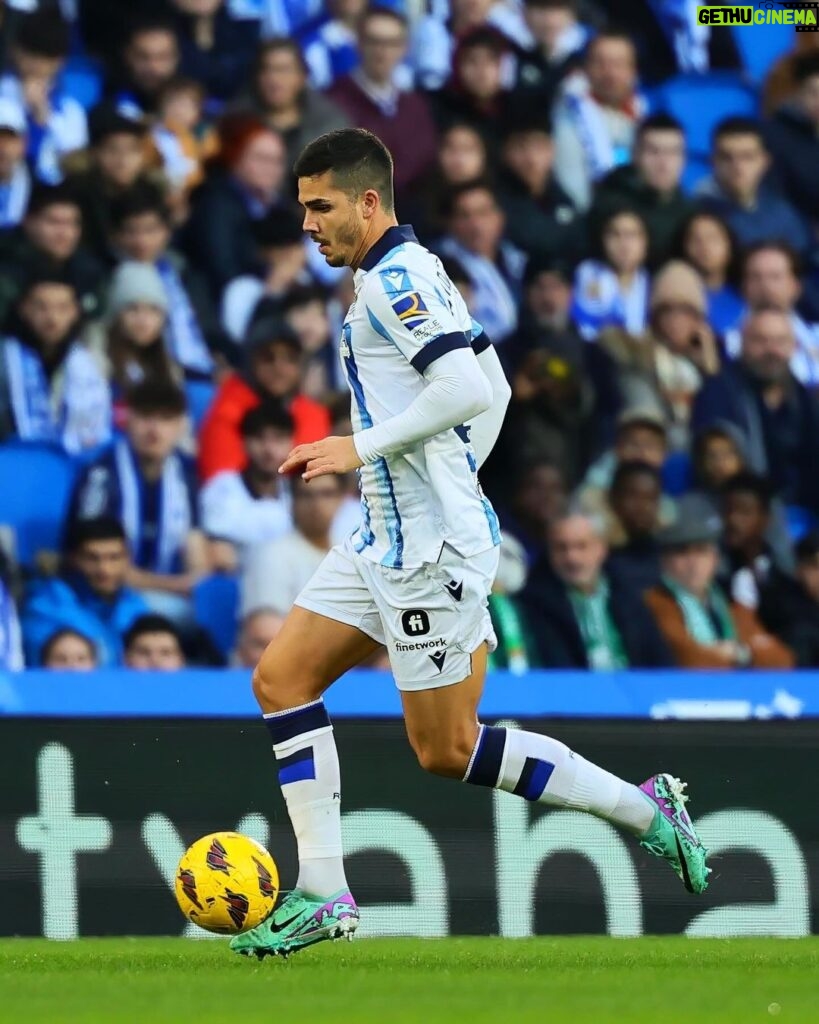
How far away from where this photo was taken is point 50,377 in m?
8.73

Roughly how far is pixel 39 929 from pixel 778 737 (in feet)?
8.08

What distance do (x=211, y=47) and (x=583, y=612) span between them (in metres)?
3.38

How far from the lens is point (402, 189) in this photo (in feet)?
31.6

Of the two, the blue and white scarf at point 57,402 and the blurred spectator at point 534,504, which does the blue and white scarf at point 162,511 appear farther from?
the blurred spectator at point 534,504

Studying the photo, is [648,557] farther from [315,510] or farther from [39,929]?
[39,929]

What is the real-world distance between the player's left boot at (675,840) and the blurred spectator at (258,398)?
12.5 feet

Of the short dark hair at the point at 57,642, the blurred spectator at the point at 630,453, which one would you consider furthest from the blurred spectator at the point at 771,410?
the short dark hair at the point at 57,642

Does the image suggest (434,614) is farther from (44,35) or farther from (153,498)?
(44,35)

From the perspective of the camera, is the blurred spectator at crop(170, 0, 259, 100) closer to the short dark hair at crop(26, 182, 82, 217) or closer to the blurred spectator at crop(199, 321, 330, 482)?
the short dark hair at crop(26, 182, 82, 217)

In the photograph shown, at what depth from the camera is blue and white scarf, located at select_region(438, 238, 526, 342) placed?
9422 mm

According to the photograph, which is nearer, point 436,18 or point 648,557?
point 648,557

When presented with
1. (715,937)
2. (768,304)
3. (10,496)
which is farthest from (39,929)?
(768,304)

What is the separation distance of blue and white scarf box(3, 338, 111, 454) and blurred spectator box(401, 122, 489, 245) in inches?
74.2

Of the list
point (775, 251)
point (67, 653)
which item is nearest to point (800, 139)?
point (775, 251)
